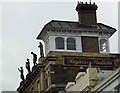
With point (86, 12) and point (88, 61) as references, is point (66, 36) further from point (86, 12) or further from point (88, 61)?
point (88, 61)

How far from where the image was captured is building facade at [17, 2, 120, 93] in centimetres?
6156

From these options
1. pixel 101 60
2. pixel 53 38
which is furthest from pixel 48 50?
pixel 101 60

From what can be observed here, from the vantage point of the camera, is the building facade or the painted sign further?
the painted sign

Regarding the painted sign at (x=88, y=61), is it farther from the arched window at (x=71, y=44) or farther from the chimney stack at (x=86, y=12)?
the chimney stack at (x=86, y=12)

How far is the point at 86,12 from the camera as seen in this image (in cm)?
6700

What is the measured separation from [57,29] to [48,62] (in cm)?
520

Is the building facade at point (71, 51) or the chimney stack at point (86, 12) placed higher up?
the chimney stack at point (86, 12)

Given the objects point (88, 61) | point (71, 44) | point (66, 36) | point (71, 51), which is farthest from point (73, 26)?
point (88, 61)

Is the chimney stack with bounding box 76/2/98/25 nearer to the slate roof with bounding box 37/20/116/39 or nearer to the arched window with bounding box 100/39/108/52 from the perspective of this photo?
the slate roof with bounding box 37/20/116/39

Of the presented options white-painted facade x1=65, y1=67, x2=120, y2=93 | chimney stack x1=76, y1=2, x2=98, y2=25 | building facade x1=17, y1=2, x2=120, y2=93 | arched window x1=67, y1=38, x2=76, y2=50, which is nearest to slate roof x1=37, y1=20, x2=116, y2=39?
building facade x1=17, y1=2, x2=120, y2=93

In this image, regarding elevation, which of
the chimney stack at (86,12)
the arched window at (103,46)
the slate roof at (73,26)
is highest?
the chimney stack at (86,12)

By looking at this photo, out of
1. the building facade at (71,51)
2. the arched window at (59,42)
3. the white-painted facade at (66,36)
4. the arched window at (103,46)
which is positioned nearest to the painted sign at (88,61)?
the building facade at (71,51)

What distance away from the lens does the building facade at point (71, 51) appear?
61562 millimetres

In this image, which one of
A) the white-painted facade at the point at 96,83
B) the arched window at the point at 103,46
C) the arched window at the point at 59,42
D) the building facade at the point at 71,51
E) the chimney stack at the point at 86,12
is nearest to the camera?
the white-painted facade at the point at 96,83
